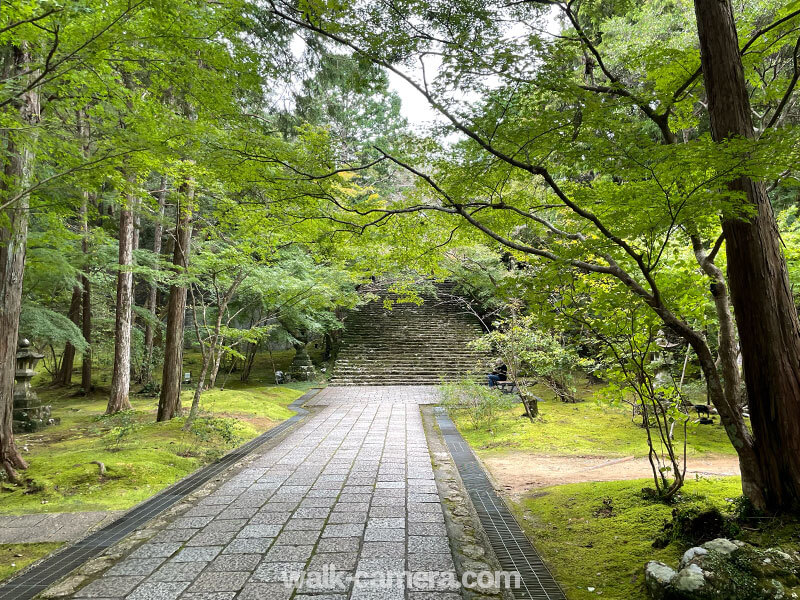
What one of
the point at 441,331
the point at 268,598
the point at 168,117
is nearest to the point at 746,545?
the point at 268,598

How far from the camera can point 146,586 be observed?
259 cm

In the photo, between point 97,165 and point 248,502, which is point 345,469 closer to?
point 248,502

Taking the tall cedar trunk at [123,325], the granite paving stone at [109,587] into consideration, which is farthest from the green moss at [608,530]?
the tall cedar trunk at [123,325]

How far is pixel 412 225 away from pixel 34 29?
3.84 m

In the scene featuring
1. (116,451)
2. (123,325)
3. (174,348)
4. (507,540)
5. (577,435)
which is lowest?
(577,435)

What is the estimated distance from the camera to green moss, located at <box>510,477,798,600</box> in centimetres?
260

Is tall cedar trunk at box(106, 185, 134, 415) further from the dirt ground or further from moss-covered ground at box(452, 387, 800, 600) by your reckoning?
the dirt ground

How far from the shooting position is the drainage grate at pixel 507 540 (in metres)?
Answer: 2.59

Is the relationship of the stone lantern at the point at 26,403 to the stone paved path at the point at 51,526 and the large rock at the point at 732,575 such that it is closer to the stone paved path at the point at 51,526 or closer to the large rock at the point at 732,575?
the stone paved path at the point at 51,526

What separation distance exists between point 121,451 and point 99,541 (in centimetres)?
266

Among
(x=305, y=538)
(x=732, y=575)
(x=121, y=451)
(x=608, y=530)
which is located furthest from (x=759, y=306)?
(x=121, y=451)

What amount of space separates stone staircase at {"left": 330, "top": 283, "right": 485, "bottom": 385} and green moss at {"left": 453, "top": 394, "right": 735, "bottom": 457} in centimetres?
486

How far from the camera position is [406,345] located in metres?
17.4

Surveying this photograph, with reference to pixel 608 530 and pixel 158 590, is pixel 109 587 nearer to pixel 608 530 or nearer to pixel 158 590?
pixel 158 590
